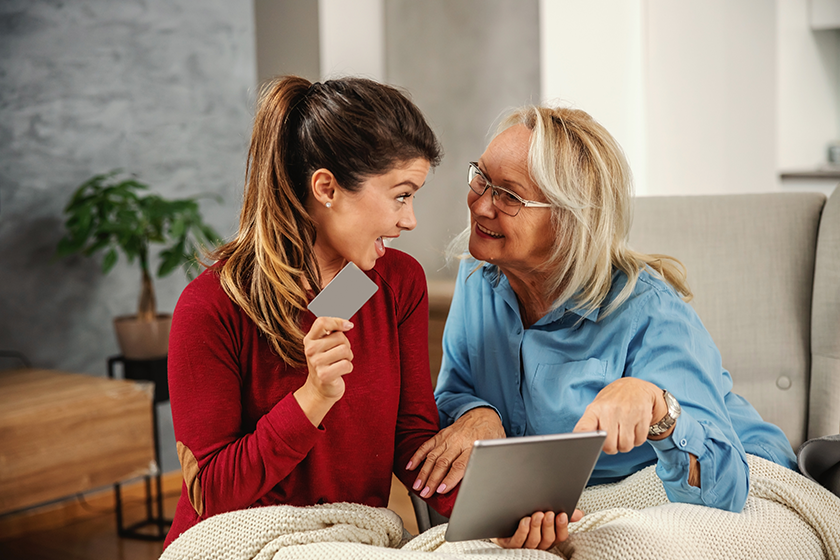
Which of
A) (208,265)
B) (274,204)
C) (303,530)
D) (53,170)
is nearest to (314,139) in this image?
(274,204)

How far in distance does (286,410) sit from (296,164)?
346 mm

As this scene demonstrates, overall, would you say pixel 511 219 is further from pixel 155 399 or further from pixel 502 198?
pixel 155 399

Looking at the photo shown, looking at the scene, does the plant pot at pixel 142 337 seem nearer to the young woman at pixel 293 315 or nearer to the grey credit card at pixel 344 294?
the young woman at pixel 293 315

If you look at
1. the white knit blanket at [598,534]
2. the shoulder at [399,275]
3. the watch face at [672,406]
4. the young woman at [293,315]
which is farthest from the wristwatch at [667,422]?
the shoulder at [399,275]

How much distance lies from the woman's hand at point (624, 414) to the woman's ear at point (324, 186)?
1.46 feet

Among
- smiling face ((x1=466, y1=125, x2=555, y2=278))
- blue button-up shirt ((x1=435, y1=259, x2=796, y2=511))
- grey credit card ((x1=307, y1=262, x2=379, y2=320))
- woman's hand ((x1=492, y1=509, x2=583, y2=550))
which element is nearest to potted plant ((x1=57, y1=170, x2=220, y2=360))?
blue button-up shirt ((x1=435, y1=259, x2=796, y2=511))

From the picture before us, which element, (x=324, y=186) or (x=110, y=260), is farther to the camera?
(x=110, y=260)

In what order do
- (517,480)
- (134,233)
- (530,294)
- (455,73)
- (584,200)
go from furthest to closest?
(455,73) < (134,233) < (530,294) < (584,200) < (517,480)

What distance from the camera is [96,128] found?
302 cm

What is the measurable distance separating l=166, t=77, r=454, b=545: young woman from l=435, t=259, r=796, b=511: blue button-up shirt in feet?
0.83

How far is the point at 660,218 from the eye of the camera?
5.49 feet

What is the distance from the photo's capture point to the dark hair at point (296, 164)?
108cm

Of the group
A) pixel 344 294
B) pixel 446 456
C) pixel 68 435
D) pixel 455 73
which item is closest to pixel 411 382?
pixel 446 456

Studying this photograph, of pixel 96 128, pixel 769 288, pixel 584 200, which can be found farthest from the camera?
pixel 96 128
